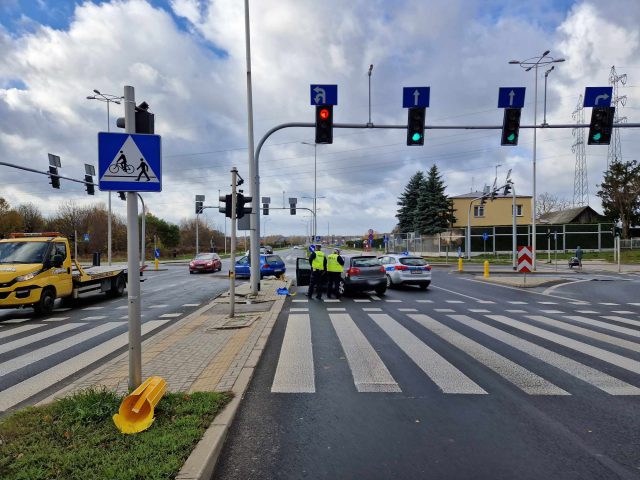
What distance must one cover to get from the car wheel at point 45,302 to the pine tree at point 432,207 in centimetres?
5009

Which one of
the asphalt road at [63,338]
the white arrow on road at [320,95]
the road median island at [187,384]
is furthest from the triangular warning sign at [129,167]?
the white arrow on road at [320,95]

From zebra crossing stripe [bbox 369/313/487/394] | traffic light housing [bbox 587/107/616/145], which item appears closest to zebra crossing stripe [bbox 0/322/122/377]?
zebra crossing stripe [bbox 369/313/487/394]

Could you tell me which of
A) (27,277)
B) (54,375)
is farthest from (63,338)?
(27,277)

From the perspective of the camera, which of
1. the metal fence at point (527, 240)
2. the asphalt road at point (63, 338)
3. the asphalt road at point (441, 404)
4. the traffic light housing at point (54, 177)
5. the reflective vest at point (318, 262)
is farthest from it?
the metal fence at point (527, 240)

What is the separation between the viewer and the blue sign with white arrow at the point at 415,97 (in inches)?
520

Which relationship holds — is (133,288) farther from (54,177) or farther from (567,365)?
(54,177)

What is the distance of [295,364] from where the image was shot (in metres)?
6.27

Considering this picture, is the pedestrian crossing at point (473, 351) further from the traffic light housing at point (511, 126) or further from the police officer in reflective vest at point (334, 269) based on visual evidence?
the traffic light housing at point (511, 126)

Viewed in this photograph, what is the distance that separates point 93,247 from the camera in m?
56.8

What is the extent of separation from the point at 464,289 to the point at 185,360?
14446 millimetres

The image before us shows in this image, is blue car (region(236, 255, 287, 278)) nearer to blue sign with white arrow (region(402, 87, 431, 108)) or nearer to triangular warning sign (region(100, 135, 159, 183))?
blue sign with white arrow (region(402, 87, 431, 108))

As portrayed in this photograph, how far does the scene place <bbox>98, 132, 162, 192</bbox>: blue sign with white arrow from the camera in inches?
170

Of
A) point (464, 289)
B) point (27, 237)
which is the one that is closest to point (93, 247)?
point (27, 237)

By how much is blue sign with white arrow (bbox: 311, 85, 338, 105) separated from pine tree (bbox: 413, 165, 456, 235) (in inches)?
1786
